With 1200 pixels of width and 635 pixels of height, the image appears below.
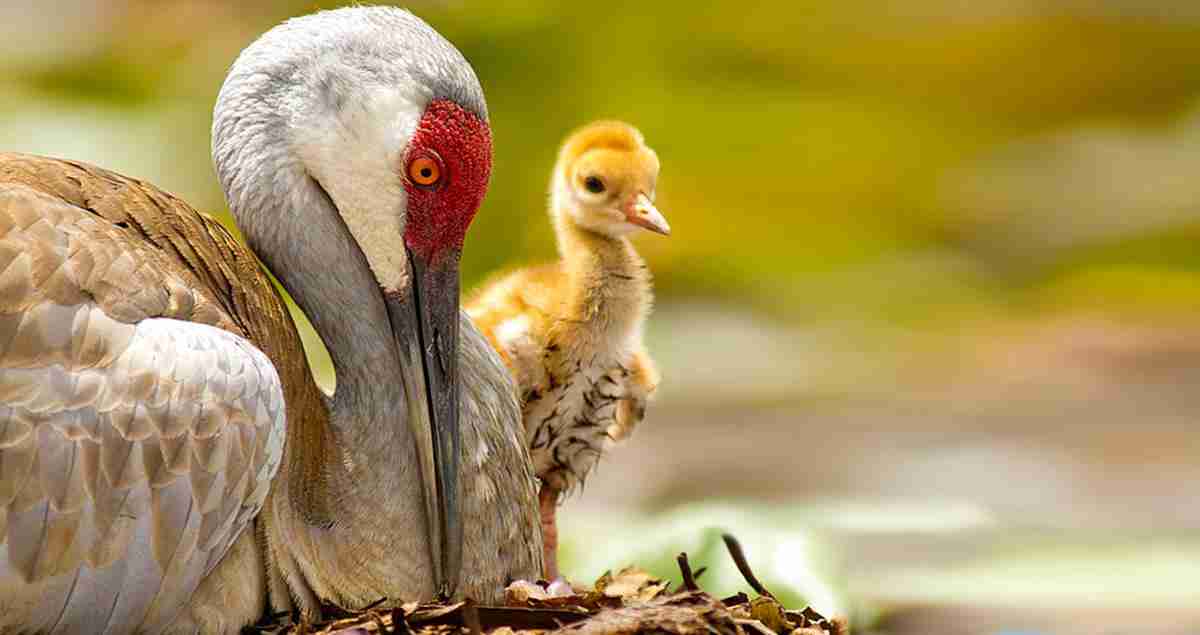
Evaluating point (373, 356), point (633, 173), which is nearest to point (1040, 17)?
point (633, 173)

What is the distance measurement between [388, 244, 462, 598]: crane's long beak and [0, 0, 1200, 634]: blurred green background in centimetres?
155

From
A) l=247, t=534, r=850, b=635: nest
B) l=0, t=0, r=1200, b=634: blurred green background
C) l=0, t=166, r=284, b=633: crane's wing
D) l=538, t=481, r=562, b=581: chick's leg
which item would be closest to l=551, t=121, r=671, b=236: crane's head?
l=538, t=481, r=562, b=581: chick's leg

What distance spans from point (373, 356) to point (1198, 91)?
7.94 ft

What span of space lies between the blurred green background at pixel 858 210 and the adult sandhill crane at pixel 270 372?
1549 millimetres

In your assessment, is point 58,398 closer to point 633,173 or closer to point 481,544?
point 481,544

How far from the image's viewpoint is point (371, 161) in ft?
5.48

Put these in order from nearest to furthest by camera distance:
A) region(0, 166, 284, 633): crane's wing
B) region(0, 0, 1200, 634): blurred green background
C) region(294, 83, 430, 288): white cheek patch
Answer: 1. region(0, 166, 284, 633): crane's wing
2. region(294, 83, 430, 288): white cheek patch
3. region(0, 0, 1200, 634): blurred green background

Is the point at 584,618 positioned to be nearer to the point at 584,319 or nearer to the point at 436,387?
the point at 436,387

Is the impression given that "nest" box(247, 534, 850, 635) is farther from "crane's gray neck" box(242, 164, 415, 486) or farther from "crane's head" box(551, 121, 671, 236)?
"crane's head" box(551, 121, 671, 236)

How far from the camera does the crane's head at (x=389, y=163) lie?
5.43 ft

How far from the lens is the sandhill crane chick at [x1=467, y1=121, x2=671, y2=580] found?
2.20 m

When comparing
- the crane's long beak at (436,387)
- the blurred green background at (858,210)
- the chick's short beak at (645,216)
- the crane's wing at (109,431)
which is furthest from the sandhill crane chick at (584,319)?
the blurred green background at (858,210)

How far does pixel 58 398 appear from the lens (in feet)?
4.65

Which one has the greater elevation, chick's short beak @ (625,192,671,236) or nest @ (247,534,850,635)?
chick's short beak @ (625,192,671,236)
